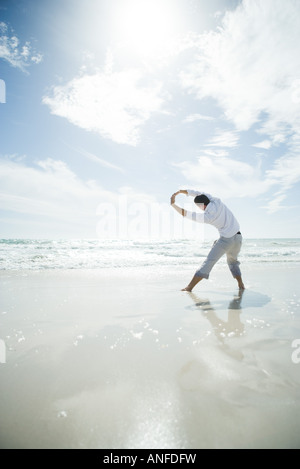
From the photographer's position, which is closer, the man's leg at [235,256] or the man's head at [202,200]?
the man's head at [202,200]

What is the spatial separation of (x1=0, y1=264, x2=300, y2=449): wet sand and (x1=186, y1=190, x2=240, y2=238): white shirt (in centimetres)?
179

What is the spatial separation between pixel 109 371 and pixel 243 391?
0.99 metres

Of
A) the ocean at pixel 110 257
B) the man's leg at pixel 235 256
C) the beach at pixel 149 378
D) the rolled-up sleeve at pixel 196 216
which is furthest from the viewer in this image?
the ocean at pixel 110 257

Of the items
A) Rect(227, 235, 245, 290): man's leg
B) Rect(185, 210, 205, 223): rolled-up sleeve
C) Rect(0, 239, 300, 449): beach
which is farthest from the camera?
Rect(227, 235, 245, 290): man's leg

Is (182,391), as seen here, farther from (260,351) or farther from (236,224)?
(236,224)

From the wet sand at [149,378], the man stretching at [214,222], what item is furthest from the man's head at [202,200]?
the wet sand at [149,378]

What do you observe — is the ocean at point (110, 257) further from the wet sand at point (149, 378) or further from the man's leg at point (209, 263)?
Answer: the wet sand at point (149, 378)

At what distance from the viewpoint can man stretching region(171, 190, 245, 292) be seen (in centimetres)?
490

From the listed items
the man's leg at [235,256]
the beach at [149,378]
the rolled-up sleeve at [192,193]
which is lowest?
the beach at [149,378]

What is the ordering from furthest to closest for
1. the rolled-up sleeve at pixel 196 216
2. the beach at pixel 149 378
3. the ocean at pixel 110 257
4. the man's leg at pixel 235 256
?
1. the ocean at pixel 110 257
2. the man's leg at pixel 235 256
3. the rolled-up sleeve at pixel 196 216
4. the beach at pixel 149 378

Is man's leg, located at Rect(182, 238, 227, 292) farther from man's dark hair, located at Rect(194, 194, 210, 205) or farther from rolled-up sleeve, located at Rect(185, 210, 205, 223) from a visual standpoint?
man's dark hair, located at Rect(194, 194, 210, 205)

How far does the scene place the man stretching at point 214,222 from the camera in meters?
4.90

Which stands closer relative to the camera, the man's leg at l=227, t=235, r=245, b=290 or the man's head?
the man's head

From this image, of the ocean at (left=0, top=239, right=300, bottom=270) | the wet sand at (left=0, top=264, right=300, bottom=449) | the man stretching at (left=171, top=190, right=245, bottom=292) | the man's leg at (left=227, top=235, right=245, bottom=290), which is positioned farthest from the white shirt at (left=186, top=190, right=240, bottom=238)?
the ocean at (left=0, top=239, right=300, bottom=270)
